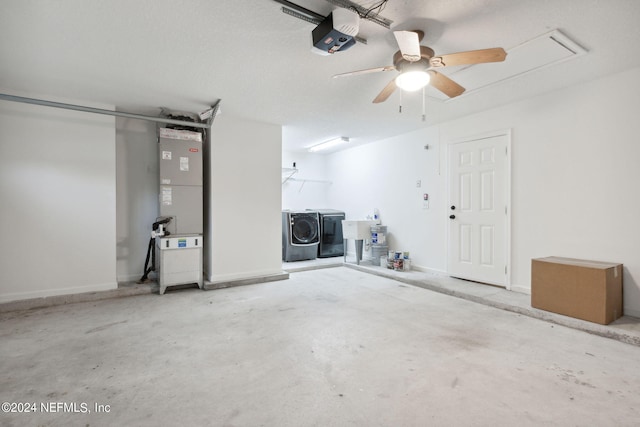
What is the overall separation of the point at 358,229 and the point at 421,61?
3576 mm

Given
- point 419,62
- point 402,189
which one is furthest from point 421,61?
point 402,189

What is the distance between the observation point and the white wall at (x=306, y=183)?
22.8ft

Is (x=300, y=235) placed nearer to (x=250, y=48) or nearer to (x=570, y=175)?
(x=250, y=48)

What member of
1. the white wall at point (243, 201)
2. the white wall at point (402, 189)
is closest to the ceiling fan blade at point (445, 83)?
the white wall at point (402, 189)

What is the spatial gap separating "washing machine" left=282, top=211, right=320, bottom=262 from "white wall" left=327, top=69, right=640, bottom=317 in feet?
7.82

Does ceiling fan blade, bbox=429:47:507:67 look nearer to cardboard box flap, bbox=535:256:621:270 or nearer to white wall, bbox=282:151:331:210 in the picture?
cardboard box flap, bbox=535:256:621:270

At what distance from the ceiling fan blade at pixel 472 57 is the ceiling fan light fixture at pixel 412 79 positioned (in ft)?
0.35

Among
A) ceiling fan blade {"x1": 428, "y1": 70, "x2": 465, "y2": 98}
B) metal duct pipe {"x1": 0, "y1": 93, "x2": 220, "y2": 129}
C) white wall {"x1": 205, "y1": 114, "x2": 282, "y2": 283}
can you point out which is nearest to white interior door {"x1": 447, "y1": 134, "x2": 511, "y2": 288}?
ceiling fan blade {"x1": 428, "y1": 70, "x2": 465, "y2": 98}

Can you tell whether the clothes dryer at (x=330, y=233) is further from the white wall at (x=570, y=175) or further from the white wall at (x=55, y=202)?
the white wall at (x=55, y=202)

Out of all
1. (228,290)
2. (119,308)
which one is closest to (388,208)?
(228,290)

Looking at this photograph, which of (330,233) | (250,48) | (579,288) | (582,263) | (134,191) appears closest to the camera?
(250,48)

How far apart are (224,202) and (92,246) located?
1.77 m

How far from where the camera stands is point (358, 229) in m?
5.62

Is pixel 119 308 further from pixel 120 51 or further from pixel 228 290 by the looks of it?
pixel 120 51
